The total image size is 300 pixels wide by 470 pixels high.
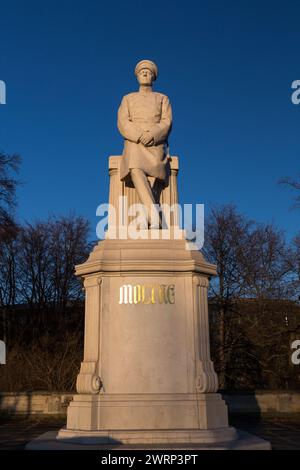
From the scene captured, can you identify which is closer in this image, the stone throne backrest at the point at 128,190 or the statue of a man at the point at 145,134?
the statue of a man at the point at 145,134

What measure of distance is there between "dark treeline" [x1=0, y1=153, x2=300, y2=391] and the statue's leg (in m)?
9.94

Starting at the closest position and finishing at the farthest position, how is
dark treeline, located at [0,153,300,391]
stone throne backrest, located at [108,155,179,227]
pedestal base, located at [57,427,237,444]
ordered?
1. pedestal base, located at [57,427,237,444]
2. stone throne backrest, located at [108,155,179,227]
3. dark treeline, located at [0,153,300,391]

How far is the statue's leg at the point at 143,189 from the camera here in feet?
29.5

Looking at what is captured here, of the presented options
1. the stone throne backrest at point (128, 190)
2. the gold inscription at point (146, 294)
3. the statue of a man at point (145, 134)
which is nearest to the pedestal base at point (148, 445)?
the gold inscription at point (146, 294)

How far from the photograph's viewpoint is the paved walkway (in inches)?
335

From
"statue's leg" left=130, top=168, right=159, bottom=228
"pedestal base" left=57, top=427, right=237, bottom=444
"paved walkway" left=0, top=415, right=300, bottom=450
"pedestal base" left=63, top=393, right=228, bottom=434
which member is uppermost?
"statue's leg" left=130, top=168, right=159, bottom=228

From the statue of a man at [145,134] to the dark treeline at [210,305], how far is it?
32.9 feet

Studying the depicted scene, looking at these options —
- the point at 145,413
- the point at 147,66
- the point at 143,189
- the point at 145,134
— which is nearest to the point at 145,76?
the point at 147,66

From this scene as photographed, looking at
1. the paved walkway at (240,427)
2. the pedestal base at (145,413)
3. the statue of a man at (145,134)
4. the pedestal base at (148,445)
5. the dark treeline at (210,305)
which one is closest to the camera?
the pedestal base at (148,445)

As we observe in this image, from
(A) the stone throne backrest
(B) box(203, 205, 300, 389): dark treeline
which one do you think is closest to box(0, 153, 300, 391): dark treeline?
(B) box(203, 205, 300, 389): dark treeline

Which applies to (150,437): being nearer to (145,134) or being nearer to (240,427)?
(240,427)

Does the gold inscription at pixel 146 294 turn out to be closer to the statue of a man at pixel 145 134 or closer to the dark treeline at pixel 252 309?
the statue of a man at pixel 145 134

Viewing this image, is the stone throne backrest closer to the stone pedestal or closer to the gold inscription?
the stone pedestal
